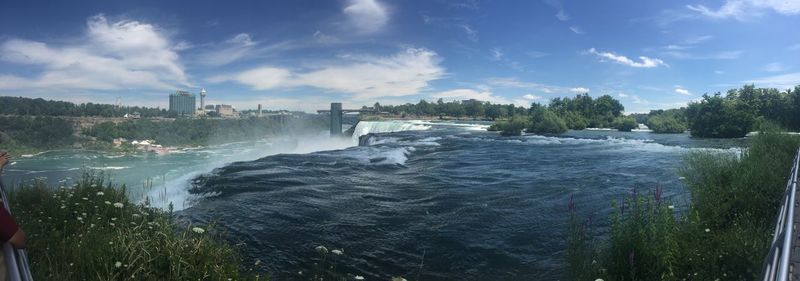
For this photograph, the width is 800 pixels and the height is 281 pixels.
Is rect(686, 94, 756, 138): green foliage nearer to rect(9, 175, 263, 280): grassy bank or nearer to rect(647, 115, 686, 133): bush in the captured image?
rect(647, 115, 686, 133): bush

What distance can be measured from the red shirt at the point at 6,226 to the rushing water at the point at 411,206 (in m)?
4.73

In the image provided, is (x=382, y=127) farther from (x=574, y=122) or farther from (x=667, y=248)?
(x=667, y=248)

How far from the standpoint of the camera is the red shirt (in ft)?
6.91

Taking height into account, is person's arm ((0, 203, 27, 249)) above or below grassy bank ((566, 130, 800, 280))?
above

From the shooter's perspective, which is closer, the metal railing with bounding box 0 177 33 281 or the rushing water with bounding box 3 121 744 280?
the metal railing with bounding box 0 177 33 281

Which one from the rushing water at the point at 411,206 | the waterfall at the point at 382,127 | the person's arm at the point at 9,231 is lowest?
the rushing water at the point at 411,206

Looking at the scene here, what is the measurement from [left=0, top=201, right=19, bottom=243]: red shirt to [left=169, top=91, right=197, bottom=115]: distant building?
26.5 metres

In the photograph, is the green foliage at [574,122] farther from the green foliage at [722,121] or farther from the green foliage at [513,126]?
the green foliage at [722,121]

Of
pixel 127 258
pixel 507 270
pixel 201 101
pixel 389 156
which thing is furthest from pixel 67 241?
pixel 201 101

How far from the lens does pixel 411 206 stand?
1173 centimetres

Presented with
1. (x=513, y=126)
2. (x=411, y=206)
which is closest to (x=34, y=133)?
(x=411, y=206)

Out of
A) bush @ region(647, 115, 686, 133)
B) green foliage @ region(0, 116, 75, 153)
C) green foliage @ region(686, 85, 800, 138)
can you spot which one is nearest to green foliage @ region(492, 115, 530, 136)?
bush @ region(647, 115, 686, 133)

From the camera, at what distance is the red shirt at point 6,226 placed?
2.11 m

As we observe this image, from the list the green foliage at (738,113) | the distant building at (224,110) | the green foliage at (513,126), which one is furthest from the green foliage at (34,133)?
the green foliage at (738,113)
